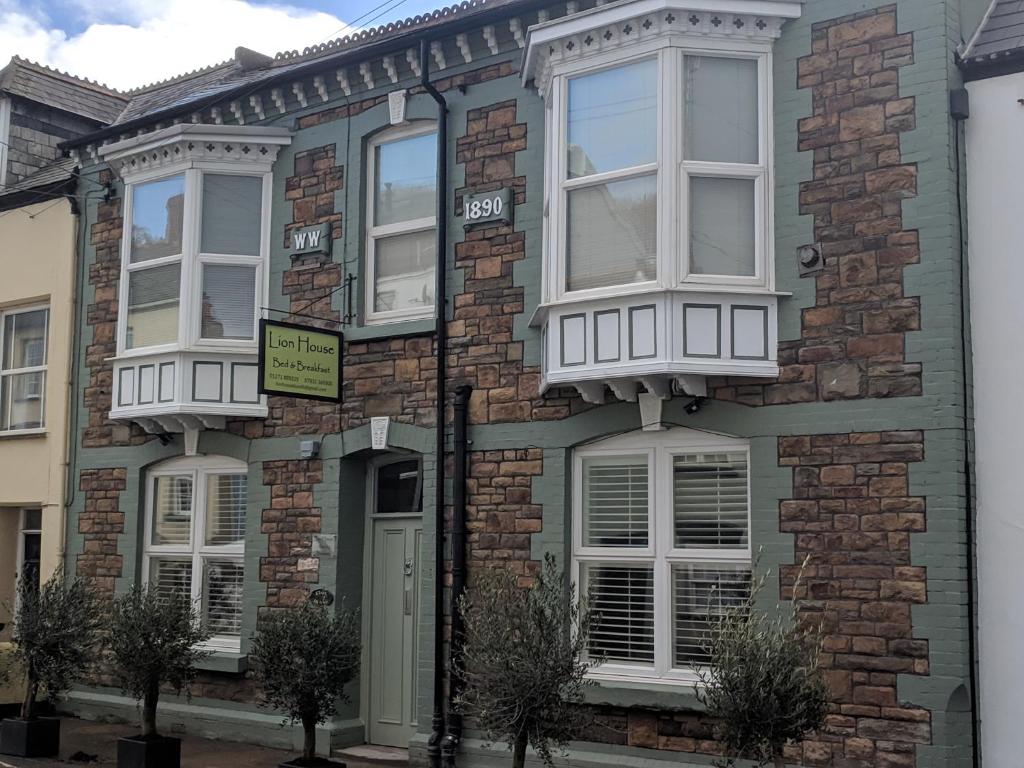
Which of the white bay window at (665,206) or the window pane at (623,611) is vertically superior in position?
the white bay window at (665,206)

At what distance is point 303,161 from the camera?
12711 mm

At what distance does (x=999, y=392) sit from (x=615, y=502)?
10.6ft

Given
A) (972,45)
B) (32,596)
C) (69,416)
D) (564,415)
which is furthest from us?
(69,416)

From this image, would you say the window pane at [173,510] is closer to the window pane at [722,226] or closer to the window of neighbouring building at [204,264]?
the window of neighbouring building at [204,264]

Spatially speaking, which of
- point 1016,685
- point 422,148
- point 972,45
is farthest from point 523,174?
point 1016,685

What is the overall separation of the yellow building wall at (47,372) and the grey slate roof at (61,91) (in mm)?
2090

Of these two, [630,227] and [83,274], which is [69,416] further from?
[630,227]

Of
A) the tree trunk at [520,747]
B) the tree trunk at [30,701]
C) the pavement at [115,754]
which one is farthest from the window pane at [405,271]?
the tree trunk at [30,701]

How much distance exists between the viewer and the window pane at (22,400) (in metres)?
15.2

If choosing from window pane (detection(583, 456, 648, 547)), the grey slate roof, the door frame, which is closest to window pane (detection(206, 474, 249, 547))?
the door frame

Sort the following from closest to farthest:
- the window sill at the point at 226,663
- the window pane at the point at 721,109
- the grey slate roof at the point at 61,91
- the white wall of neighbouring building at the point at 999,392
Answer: the white wall of neighbouring building at the point at 999,392
the window pane at the point at 721,109
the window sill at the point at 226,663
the grey slate roof at the point at 61,91

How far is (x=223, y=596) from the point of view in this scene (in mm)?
12773

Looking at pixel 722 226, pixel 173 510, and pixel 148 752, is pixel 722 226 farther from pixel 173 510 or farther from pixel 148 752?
pixel 173 510

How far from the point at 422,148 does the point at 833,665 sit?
6.43m
